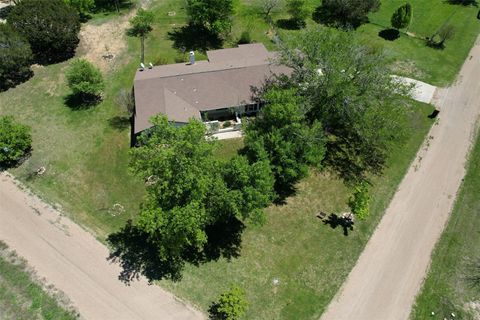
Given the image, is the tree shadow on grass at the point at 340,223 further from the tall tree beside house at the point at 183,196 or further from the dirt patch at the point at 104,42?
the dirt patch at the point at 104,42

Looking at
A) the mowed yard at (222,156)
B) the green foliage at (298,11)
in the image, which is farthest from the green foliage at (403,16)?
the green foliage at (298,11)

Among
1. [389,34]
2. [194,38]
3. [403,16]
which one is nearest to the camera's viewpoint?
[403,16]

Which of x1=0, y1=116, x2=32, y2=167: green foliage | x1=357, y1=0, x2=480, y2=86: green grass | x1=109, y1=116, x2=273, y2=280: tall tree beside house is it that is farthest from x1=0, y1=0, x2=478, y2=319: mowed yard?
x1=109, y1=116, x2=273, y2=280: tall tree beside house

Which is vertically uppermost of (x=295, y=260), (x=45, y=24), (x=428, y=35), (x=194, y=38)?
(x=45, y=24)

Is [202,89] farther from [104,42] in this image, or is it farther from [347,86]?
[104,42]

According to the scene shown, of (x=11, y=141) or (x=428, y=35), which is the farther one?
(x=428, y=35)

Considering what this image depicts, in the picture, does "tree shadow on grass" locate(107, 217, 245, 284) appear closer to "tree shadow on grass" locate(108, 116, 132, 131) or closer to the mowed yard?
the mowed yard

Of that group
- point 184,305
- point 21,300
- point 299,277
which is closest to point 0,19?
point 21,300

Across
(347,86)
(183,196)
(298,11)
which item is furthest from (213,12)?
(183,196)
